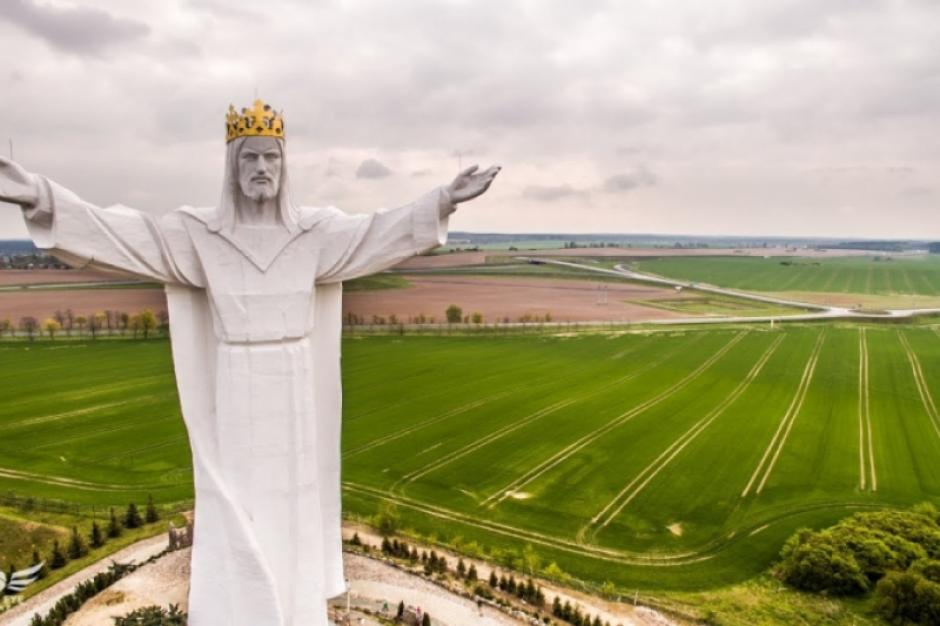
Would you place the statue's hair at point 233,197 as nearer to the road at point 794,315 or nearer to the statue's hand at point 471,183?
the statue's hand at point 471,183

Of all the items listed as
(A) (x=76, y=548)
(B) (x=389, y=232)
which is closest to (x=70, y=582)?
(A) (x=76, y=548)

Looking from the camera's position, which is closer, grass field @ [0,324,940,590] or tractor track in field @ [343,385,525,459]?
grass field @ [0,324,940,590]

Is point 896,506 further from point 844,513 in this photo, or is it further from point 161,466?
point 161,466

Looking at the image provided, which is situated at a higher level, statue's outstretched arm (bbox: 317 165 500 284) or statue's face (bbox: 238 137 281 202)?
statue's face (bbox: 238 137 281 202)

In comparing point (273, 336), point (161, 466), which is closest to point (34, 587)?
point (161, 466)

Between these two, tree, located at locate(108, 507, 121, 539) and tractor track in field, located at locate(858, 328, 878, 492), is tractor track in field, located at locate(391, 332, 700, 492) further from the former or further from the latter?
tractor track in field, located at locate(858, 328, 878, 492)

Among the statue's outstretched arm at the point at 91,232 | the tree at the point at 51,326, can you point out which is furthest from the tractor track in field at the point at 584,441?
the tree at the point at 51,326

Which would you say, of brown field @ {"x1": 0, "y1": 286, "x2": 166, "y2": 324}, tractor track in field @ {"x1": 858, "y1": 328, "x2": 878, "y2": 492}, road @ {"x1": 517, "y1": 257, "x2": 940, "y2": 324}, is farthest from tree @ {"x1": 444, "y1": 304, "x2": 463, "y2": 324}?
tractor track in field @ {"x1": 858, "y1": 328, "x2": 878, "y2": 492}
